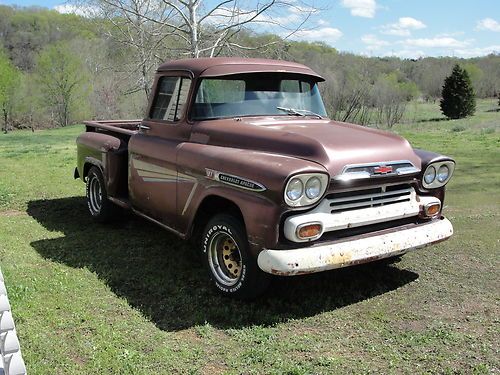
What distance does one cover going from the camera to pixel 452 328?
12.3 ft

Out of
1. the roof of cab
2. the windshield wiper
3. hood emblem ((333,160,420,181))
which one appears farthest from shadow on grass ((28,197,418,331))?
the roof of cab

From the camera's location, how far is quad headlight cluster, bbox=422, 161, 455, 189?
15.0 ft

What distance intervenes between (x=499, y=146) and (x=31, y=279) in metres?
14.0

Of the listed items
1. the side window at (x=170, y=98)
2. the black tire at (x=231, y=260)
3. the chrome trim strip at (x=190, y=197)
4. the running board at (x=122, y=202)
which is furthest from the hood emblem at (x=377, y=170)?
the running board at (x=122, y=202)

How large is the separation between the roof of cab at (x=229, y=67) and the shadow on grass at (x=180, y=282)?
189cm

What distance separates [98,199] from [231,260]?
3104 mm

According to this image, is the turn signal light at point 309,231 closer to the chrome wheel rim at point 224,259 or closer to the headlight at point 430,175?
the chrome wheel rim at point 224,259

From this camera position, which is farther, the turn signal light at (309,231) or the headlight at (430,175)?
the headlight at (430,175)

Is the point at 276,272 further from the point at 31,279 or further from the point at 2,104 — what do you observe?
the point at 2,104

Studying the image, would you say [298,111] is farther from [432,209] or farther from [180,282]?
[180,282]

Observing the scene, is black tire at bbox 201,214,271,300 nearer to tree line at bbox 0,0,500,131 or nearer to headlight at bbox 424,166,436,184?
headlight at bbox 424,166,436,184

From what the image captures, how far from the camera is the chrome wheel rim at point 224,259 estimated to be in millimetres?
4289

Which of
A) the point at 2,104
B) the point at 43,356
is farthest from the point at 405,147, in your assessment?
the point at 2,104

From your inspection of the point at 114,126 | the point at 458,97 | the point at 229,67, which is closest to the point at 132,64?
the point at 114,126
